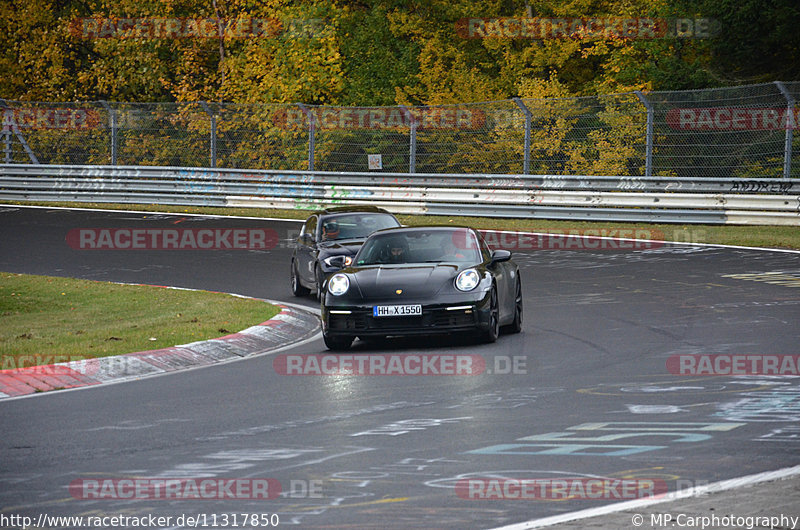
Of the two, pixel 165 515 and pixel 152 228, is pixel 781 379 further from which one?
pixel 152 228

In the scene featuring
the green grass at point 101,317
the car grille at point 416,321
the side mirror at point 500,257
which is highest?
the side mirror at point 500,257

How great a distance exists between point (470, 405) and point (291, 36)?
33186 millimetres

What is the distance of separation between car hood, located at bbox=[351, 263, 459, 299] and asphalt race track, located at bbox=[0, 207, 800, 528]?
2.00 feet

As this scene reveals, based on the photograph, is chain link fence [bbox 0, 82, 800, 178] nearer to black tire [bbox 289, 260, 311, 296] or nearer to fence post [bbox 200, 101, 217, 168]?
fence post [bbox 200, 101, 217, 168]

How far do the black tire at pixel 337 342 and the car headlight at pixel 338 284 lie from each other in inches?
18.2

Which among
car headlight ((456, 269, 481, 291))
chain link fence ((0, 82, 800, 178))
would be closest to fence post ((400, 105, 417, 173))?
chain link fence ((0, 82, 800, 178))

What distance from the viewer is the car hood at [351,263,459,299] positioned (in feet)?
40.0

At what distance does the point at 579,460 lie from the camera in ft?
22.7

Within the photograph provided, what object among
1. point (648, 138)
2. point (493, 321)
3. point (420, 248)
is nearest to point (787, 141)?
point (648, 138)

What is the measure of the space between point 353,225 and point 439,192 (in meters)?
11.3

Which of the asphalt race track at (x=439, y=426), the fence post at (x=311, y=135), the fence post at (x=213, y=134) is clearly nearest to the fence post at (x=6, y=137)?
the fence post at (x=213, y=134)

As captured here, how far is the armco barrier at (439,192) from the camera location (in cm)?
2470

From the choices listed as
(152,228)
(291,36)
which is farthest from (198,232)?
(291,36)

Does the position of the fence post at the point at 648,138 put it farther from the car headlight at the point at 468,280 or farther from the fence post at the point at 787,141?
the car headlight at the point at 468,280
